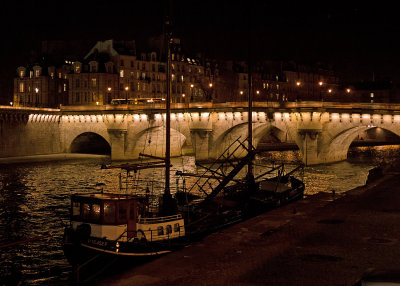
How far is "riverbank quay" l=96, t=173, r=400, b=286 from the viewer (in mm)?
15633

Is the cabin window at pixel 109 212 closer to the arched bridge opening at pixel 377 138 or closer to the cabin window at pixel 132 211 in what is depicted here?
the cabin window at pixel 132 211

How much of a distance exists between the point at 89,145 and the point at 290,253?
83.6 m

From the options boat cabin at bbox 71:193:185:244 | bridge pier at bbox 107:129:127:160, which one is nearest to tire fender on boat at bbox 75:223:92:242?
boat cabin at bbox 71:193:185:244

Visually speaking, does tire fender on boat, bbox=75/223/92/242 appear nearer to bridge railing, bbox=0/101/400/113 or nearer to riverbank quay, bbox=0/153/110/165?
bridge railing, bbox=0/101/400/113

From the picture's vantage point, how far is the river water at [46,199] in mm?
22047

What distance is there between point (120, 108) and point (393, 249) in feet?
209

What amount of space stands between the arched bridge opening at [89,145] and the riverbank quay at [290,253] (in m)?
70.9

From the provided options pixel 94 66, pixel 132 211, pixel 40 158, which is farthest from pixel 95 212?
pixel 94 66

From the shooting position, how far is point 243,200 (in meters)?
30.6

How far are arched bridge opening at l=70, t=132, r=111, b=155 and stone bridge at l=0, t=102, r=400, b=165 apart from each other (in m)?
0.23

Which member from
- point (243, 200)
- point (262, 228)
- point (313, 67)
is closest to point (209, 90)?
point (313, 67)

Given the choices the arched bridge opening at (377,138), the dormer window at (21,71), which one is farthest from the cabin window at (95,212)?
the arched bridge opening at (377,138)

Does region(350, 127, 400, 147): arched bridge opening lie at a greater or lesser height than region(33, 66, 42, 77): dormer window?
lesser

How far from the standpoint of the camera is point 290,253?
59.3 ft
